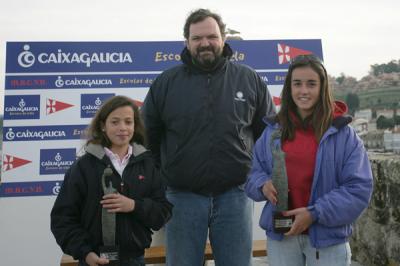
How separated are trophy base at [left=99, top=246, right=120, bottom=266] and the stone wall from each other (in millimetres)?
2497

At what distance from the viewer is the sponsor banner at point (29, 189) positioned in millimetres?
3861

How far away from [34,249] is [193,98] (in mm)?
2587

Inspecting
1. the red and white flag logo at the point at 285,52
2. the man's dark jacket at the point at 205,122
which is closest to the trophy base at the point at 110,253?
the man's dark jacket at the point at 205,122

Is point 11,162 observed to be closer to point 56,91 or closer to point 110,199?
point 56,91

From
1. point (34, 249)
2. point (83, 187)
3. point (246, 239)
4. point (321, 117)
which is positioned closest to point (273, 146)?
point (321, 117)

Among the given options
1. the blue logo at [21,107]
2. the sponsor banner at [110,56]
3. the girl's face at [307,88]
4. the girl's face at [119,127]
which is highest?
the sponsor banner at [110,56]

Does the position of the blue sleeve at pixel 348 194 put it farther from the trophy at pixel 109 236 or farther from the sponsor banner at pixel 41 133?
the sponsor banner at pixel 41 133

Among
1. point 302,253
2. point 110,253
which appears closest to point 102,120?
point 110,253

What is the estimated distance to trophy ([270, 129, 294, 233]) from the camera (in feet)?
5.85

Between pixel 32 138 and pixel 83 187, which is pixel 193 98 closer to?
pixel 83 187

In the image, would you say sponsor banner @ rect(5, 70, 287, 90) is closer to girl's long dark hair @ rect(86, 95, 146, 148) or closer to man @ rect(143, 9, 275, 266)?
man @ rect(143, 9, 275, 266)

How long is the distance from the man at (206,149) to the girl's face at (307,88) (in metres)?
0.53

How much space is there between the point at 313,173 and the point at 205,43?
105 centimetres

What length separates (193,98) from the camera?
2.36m
